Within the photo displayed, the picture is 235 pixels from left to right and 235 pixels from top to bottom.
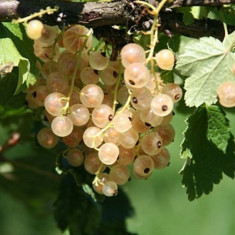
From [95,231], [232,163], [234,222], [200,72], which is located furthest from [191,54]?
[234,222]

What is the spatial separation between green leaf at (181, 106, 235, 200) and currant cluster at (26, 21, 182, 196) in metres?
0.05

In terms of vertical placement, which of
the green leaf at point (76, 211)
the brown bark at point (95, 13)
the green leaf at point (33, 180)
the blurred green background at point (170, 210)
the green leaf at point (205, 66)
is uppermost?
the brown bark at point (95, 13)

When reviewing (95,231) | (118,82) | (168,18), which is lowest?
(95,231)

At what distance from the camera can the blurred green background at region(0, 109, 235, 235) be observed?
3.97 meters

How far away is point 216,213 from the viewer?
4148 mm

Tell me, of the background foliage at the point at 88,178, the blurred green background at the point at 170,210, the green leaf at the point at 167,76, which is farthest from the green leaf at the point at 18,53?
the blurred green background at the point at 170,210

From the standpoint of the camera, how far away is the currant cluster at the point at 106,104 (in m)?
1.28

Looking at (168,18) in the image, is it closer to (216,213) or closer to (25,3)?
(25,3)

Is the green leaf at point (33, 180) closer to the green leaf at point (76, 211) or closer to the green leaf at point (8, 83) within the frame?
the green leaf at point (76, 211)

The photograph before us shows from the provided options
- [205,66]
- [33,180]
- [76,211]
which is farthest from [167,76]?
[33,180]

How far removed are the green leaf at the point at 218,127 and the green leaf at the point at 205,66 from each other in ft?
0.53

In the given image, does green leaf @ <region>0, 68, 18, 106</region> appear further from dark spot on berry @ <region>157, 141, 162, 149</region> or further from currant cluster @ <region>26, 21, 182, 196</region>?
dark spot on berry @ <region>157, 141, 162, 149</region>

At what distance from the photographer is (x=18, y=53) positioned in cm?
139

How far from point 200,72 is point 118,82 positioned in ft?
0.56
